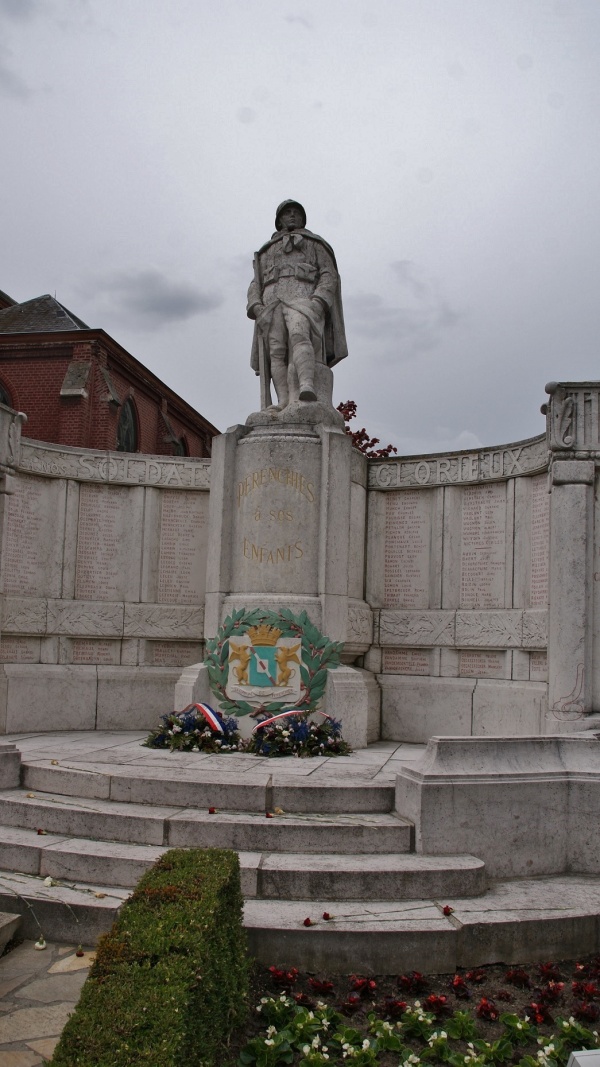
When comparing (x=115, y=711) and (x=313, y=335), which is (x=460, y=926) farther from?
(x=313, y=335)

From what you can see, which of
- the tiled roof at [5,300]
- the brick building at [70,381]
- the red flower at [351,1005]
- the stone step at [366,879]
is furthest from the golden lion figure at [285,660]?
the tiled roof at [5,300]

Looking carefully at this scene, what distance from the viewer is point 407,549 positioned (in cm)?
1028

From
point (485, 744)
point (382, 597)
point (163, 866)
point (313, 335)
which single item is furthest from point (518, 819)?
point (313, 335)

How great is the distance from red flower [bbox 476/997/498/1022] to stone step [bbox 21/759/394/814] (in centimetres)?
207

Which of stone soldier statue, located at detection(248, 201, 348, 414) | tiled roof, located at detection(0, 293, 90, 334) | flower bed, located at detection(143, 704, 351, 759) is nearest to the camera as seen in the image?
flower bed, located at detection(143, 704, 351, 759)

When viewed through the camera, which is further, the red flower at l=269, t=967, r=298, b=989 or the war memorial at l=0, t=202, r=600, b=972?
the war memorial at l=0, t=202, r=600, b=972

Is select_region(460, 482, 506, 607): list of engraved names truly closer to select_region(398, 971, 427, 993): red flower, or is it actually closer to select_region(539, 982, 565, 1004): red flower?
select_region(539, 982, 565, 1004): red flower

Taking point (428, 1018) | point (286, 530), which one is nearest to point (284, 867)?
point (428, 1018)

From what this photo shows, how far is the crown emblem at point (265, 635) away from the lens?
9.05 meters

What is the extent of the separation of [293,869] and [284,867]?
0.24 ft

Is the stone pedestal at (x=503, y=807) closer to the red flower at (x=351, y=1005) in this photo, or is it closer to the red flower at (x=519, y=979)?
the red flower at (x=519, y=979)

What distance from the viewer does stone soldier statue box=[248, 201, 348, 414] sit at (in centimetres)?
1032

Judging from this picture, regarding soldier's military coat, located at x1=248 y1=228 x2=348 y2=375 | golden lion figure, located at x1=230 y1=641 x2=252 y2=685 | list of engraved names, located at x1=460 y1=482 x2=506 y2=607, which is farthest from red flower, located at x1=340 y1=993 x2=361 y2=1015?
soldier's military coat, located at x1=248 y1=228 x2=348 y2=375

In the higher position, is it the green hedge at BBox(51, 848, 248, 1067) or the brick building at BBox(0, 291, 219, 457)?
the brick building at BBox(0, 291, 219, 457)
